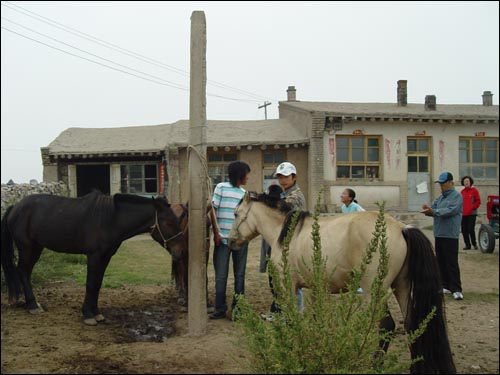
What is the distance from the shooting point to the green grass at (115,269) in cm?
742

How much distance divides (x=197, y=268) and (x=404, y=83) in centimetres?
1806

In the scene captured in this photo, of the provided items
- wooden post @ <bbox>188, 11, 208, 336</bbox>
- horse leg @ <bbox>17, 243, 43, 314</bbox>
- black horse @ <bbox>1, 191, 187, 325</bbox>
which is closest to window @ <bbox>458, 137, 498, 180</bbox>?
wooden post @ <bbox>188, 11, 208, 336</bbox>

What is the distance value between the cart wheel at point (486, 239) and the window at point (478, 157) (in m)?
8.25

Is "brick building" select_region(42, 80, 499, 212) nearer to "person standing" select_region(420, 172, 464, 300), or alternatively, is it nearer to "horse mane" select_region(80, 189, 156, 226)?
"person standing" select_region(420, 172, 464, 300)

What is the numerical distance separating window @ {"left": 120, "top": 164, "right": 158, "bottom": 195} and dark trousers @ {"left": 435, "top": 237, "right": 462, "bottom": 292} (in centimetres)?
1246

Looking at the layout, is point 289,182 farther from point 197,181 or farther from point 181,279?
point 181,279

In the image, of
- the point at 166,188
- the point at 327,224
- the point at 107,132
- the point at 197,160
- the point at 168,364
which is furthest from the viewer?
the point at 107,132

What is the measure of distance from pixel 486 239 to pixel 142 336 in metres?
8.06

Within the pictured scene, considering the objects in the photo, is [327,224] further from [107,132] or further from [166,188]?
[107,132]

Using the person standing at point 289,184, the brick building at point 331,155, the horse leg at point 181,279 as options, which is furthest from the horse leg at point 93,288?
the brick building at point 331,155

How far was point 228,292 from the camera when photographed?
281 inches

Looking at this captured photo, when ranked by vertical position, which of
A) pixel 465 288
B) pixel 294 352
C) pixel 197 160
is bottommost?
pixel 465 288

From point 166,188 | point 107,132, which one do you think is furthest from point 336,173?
point 107,132

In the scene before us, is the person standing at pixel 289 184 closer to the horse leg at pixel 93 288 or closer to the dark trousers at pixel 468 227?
the horse leg at pixel 93 288
